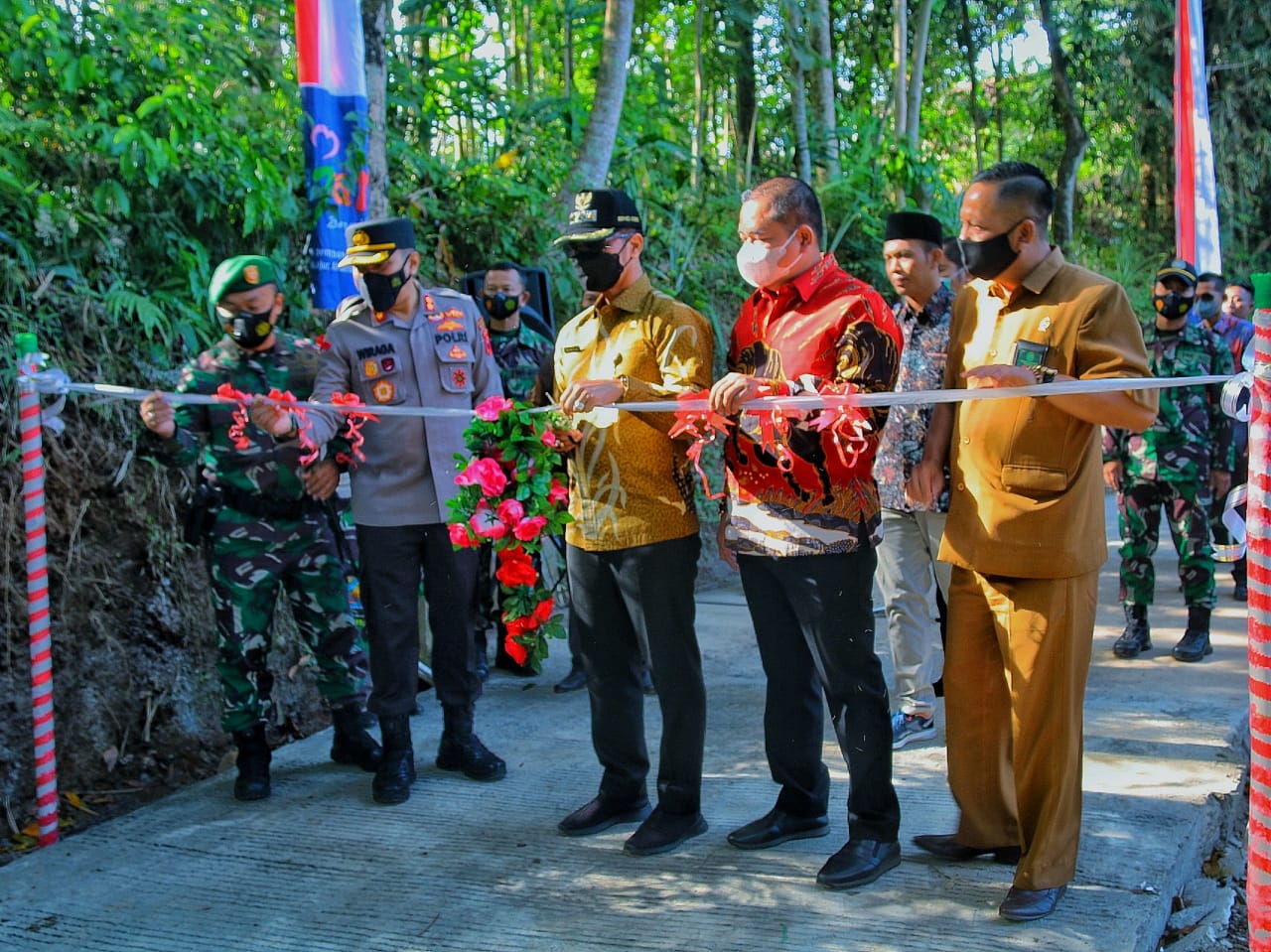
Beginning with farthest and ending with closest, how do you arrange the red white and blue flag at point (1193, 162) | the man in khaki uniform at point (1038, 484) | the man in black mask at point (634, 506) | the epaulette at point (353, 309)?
1. the red white and blue flag at point (1193, 162)
2. the epaulette at point (353, 309)
3. the man in black mask at point (634, 506)
4. the man in khaki uniform at point (1038, 484)

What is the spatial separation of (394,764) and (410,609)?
0.59 meters

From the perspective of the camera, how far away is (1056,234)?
16.5 meters

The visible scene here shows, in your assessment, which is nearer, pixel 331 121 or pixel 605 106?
pixel 331 121

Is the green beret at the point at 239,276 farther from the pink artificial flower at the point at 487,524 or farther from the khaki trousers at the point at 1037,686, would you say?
the khaki trousers at the point at 1037,686

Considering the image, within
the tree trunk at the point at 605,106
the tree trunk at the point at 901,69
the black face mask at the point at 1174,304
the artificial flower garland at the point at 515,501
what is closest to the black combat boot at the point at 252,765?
the artificial flower garland at the point at 515,501

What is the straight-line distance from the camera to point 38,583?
167 inches

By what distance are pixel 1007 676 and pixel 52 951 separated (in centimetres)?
285

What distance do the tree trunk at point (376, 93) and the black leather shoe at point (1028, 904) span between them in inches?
192

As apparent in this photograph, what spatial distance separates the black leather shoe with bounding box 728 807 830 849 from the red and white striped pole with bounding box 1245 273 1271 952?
1408 millimetres

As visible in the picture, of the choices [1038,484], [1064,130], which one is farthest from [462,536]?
[1064,130]

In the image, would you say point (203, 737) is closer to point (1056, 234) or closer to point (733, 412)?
point (733, 412)

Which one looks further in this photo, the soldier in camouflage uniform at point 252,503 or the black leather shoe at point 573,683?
the black leather shoe at point 573,683

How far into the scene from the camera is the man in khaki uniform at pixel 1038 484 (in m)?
3.21

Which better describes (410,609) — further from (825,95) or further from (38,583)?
(825,95)
